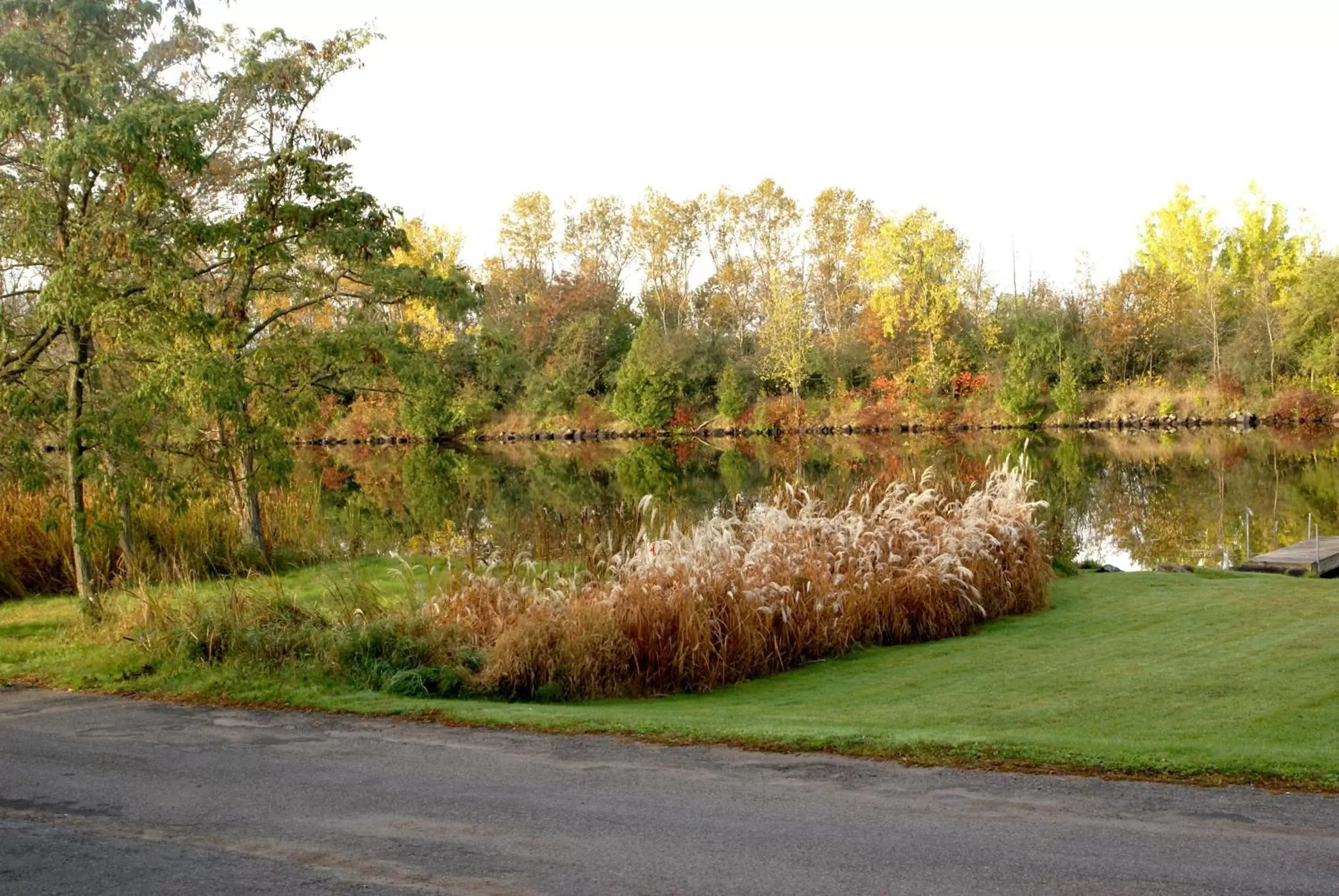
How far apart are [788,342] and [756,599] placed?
56906 mm

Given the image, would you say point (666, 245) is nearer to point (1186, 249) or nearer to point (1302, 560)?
point (1186, 249)

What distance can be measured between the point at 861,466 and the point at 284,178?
2727 centimetres

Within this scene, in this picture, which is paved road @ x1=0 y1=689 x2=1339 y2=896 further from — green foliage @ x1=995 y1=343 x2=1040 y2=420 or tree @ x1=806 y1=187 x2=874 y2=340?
tree @ x1=806 y1=187 x2=874 y2=340

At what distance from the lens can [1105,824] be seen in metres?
6.13

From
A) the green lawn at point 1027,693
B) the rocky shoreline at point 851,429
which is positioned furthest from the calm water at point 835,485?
the rocky shoreline at point 851,429

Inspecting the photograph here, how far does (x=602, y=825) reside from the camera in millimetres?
6410

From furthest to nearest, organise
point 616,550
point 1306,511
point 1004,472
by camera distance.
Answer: point 1306,511 < point 1004,472 < point 616,550

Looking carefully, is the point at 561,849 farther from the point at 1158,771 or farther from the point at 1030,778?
the point at 1158,771

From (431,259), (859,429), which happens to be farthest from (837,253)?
(431,259)

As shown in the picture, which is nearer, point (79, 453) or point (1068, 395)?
point (79, 453)

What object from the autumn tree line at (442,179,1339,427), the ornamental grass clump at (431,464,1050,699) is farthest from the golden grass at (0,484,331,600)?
the autumn tree line at (442,179,1339,427)

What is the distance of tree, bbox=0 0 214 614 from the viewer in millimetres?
12320

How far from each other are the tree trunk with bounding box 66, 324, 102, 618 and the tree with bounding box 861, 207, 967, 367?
57600 millimetres

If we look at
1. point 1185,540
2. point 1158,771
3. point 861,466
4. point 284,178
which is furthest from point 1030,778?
point 861,466
